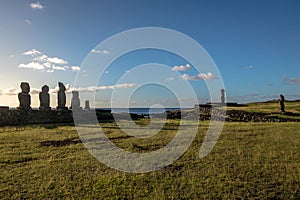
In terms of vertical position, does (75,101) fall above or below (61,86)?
below

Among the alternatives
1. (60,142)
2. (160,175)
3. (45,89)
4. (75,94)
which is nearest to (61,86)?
(45,89)

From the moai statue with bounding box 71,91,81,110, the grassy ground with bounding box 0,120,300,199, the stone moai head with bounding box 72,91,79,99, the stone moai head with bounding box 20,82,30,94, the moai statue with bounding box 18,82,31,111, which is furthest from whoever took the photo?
the stone moai head with bounding box 72,91,79,99

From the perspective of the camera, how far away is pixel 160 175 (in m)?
12.4

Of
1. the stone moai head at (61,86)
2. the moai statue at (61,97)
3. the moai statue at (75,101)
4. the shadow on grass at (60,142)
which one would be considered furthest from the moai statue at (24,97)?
the shadow on grass at (60,142)

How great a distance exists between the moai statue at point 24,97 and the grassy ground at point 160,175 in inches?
800

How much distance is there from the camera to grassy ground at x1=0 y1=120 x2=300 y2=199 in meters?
10.5

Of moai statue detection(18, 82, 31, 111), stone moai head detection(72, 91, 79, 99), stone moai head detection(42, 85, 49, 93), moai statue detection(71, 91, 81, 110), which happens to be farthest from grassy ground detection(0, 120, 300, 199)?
stone moai head detection(72, 91, 79, 99)

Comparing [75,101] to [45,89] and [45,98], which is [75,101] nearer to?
[45,98]

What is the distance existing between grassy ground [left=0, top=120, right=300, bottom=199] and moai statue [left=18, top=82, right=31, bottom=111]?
66.7 ft

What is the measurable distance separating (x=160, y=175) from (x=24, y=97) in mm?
30094

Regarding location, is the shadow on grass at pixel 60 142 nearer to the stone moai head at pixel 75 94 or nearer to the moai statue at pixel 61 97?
the moai statue at pixel 61 97

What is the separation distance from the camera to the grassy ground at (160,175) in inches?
413

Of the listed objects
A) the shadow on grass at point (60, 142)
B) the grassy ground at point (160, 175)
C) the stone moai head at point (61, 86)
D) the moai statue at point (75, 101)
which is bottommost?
the grassy ground at point (160, 175)

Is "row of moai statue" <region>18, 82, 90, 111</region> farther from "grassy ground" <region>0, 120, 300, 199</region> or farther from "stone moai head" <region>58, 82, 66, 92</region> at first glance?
"grassy ground" <region>0, 120, 300, 199</region>
